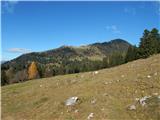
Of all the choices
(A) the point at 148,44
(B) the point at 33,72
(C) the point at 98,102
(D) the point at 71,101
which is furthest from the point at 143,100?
(B) the point at 33,72

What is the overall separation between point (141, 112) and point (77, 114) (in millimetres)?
6647

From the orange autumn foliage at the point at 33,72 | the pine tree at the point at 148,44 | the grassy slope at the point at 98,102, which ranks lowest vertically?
the grassy slope at the point at 98,102

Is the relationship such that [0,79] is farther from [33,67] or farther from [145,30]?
[145,30]

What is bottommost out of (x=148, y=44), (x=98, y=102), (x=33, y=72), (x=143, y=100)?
(x=98, y=102)

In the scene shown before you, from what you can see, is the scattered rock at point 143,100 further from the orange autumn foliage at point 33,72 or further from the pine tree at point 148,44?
the orange autumn foliage at point 33,72

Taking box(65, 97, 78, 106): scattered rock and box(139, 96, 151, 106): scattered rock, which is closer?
box(139, 96, 151, 106): scattered rock

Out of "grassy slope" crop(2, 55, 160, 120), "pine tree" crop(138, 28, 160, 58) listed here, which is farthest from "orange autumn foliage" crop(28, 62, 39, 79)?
"grassy slope" crop(2, 55, 160, 120)

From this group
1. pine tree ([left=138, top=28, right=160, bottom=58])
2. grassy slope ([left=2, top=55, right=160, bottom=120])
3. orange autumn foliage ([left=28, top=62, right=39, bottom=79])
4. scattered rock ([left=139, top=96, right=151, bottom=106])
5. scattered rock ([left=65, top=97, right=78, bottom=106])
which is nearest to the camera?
grassy slope ([left=2, top=55, right=160, bottom=120])

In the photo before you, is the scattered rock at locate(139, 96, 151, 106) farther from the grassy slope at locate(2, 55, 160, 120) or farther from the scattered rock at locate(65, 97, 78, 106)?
the scattered rock at locate(65, 97, 78, 106)

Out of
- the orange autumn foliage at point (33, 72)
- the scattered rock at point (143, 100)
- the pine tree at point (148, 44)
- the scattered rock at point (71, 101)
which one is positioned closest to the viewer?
the scattered rock at point (143, 100)

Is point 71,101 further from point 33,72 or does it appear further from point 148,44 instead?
point 33,72

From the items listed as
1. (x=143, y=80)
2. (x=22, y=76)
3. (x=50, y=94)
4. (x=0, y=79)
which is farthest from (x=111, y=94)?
(x=22, y=76)

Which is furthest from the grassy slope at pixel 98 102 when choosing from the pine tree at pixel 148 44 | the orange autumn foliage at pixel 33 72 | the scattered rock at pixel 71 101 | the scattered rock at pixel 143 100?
the orange autumn foliage at pixel 33 72

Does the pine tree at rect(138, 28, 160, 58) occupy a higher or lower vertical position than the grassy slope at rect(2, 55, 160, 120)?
higher
